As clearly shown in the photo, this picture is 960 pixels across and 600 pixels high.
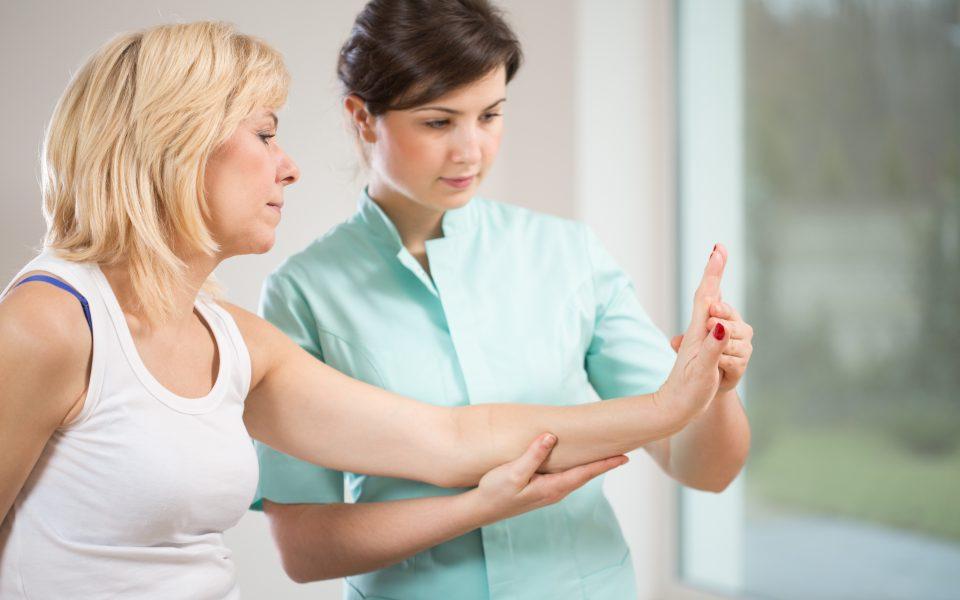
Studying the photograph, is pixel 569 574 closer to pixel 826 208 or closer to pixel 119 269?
pixel 119 269

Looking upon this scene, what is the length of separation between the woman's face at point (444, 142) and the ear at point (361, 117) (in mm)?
12

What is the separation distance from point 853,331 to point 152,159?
6.56ft

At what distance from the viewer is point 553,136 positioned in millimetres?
2770

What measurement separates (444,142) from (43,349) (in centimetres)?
69

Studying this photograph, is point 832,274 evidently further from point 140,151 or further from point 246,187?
point 140,151

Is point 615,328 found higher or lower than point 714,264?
lower

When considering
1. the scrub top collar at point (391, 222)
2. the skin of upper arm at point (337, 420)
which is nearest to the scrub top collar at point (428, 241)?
the scrub top collar at point (391, 222)

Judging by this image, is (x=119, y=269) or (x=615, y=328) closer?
(x=119, y=269)

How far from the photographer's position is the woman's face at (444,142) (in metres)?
1.45

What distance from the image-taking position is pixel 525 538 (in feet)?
4.84

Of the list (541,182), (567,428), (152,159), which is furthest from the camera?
(541,182)

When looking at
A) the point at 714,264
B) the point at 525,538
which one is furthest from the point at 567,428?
the point at 714,264

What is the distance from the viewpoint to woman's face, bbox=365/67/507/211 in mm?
1453

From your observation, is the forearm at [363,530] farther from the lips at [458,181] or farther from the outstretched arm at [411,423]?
the lips at [458,181]
